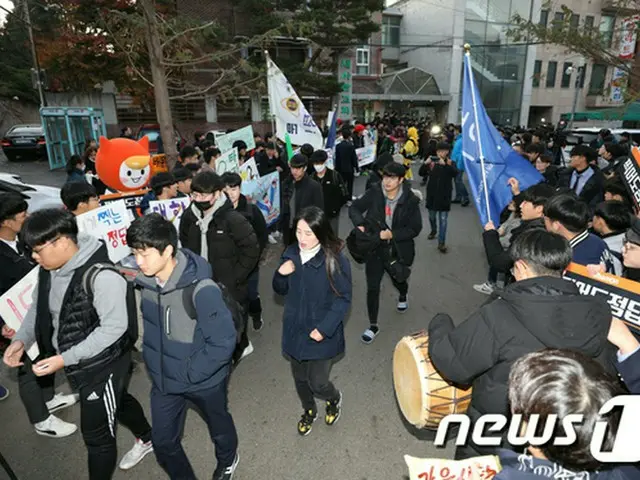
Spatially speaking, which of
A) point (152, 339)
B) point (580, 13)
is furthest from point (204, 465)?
point (580, 13)

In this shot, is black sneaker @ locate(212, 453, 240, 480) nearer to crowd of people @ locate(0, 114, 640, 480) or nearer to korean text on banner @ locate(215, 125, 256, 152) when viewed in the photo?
crowd of people @ locate(0, 114, 640, 480)

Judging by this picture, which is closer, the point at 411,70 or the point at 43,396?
the point at 43,396

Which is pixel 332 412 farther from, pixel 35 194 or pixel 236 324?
pixel 35 194

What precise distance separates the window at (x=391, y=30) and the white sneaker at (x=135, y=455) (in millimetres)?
38528

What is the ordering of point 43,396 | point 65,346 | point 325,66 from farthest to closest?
point 325,66 → point 43,396 → point 65,346

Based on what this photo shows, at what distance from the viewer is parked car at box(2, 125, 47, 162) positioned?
1925 cm

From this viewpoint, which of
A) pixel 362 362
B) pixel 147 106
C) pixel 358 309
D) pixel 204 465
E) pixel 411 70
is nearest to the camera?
pixel 204 465

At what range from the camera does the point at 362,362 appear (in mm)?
4598

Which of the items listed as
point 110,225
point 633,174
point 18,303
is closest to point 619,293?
point 633,174

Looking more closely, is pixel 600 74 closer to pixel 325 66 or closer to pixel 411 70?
pixel 411 70

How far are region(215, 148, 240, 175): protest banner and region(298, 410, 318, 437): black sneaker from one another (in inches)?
181

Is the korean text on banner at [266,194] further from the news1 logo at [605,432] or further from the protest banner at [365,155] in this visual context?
the news1 logo at [605,432]

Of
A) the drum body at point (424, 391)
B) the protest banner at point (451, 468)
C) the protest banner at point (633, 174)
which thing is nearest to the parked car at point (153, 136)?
the protest banner at point (633, 174)

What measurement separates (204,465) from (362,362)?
1.97m
